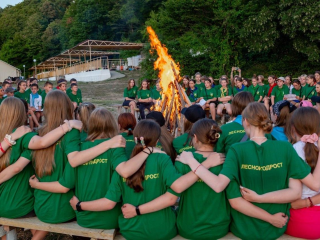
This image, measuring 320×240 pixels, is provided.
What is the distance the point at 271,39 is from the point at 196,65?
666 centimetres

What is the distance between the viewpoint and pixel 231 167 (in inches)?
115

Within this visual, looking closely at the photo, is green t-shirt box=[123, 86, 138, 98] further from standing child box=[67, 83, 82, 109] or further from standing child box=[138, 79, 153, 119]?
standing child box=[67, 83, 82, 109]

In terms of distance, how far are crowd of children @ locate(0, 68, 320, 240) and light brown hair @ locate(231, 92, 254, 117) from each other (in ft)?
1.98

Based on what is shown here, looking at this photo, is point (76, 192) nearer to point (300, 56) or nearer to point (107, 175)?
point (107, 175)

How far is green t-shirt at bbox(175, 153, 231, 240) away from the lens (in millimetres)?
3092

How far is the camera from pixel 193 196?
3.13 metres

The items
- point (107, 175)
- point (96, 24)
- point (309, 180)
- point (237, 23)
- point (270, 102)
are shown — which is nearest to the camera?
point (309, 180)

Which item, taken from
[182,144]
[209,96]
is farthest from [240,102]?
[209,96]

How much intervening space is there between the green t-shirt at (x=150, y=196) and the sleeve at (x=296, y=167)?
1097 mm

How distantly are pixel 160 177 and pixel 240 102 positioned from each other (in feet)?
6.17

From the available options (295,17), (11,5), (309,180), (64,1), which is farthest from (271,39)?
(11,5)

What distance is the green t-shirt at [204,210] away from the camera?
309cm

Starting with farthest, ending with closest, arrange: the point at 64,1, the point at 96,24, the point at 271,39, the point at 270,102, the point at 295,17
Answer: the point at 64,1 < the point at 96,24 < the point at 271,39 < the point at 295,17 < the point at 270,102

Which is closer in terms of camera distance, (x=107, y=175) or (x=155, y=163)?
(x=155, y=163)
